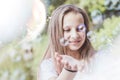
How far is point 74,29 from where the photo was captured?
164 cm

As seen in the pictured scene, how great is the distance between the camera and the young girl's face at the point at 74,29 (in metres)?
1.64

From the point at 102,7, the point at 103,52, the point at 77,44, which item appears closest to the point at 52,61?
the point at 77,44

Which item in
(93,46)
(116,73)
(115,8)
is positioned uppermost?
(115,8)

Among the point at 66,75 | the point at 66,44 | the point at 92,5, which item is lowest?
the point at 66,75

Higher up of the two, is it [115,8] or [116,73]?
[115,8]

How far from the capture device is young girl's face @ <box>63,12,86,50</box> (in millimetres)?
1638

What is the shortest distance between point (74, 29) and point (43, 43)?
158mm

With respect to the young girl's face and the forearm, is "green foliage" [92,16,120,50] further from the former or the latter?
the forearm

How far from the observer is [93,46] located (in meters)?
1.68

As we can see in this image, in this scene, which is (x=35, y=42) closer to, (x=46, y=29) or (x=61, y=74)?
(x=46, y=29)

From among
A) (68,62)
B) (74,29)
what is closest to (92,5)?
(74,29)

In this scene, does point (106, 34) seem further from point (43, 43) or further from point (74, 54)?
point (43, 43)

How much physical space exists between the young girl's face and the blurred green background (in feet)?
0.16

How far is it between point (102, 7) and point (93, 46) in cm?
19
